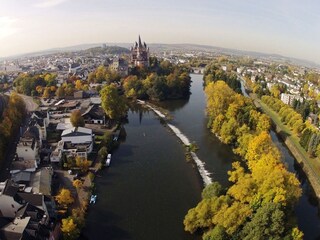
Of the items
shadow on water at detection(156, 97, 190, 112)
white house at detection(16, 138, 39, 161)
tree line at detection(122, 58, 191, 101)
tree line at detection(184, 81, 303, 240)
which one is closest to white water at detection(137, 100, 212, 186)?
tree line at detection(184, 81, 303, 240)

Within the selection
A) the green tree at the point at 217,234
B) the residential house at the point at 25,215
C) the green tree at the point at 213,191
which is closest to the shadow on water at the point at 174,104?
the green tree at the point at 213,191

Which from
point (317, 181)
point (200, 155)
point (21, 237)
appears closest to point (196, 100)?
point (200, 155)

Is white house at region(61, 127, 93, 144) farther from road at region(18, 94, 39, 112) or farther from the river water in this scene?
road at region(18, 94, 39, 112)

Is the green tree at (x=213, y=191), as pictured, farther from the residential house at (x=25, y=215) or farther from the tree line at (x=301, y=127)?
the tree line at (x=301, y=127)

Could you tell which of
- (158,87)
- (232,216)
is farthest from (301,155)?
(158,87)

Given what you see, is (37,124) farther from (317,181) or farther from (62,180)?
(317,181)

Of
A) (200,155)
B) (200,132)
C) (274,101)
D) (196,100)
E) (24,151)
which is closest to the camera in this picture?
(24,151)
